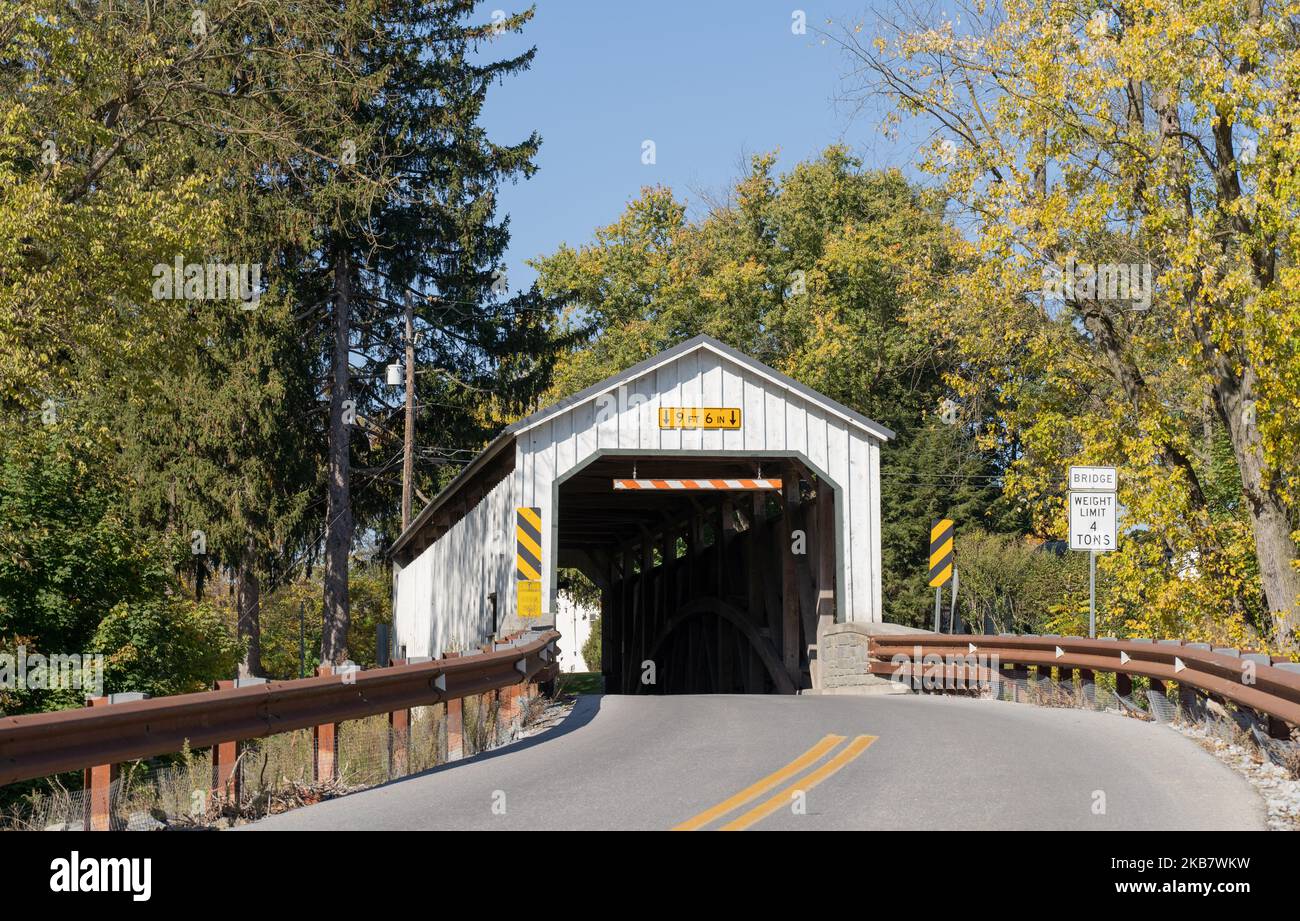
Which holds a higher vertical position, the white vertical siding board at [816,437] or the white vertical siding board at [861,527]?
the white vertical siding board at [816,437]

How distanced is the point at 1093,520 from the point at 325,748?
31.5 feet

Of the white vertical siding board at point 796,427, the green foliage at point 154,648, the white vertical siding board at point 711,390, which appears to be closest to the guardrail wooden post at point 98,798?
the green foliage at point 154,648

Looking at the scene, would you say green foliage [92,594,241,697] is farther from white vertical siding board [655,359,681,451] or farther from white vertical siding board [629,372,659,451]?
white vertical siding board [655,359,681,451]

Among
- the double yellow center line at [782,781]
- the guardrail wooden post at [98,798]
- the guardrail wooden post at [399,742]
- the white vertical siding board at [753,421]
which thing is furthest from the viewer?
the white vertical siding board at [753,421]

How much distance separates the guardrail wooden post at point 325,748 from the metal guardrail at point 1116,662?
6.07m

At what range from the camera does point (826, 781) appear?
Answer: 29.3ft

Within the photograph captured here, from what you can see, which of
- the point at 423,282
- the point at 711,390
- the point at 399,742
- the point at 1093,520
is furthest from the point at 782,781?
the point at 423,282

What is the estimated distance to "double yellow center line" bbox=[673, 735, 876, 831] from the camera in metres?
7.44

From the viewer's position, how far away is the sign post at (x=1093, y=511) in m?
15.6

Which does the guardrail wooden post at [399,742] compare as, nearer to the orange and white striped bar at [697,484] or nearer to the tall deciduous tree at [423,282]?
the orange and white striped bar at [697,484]
